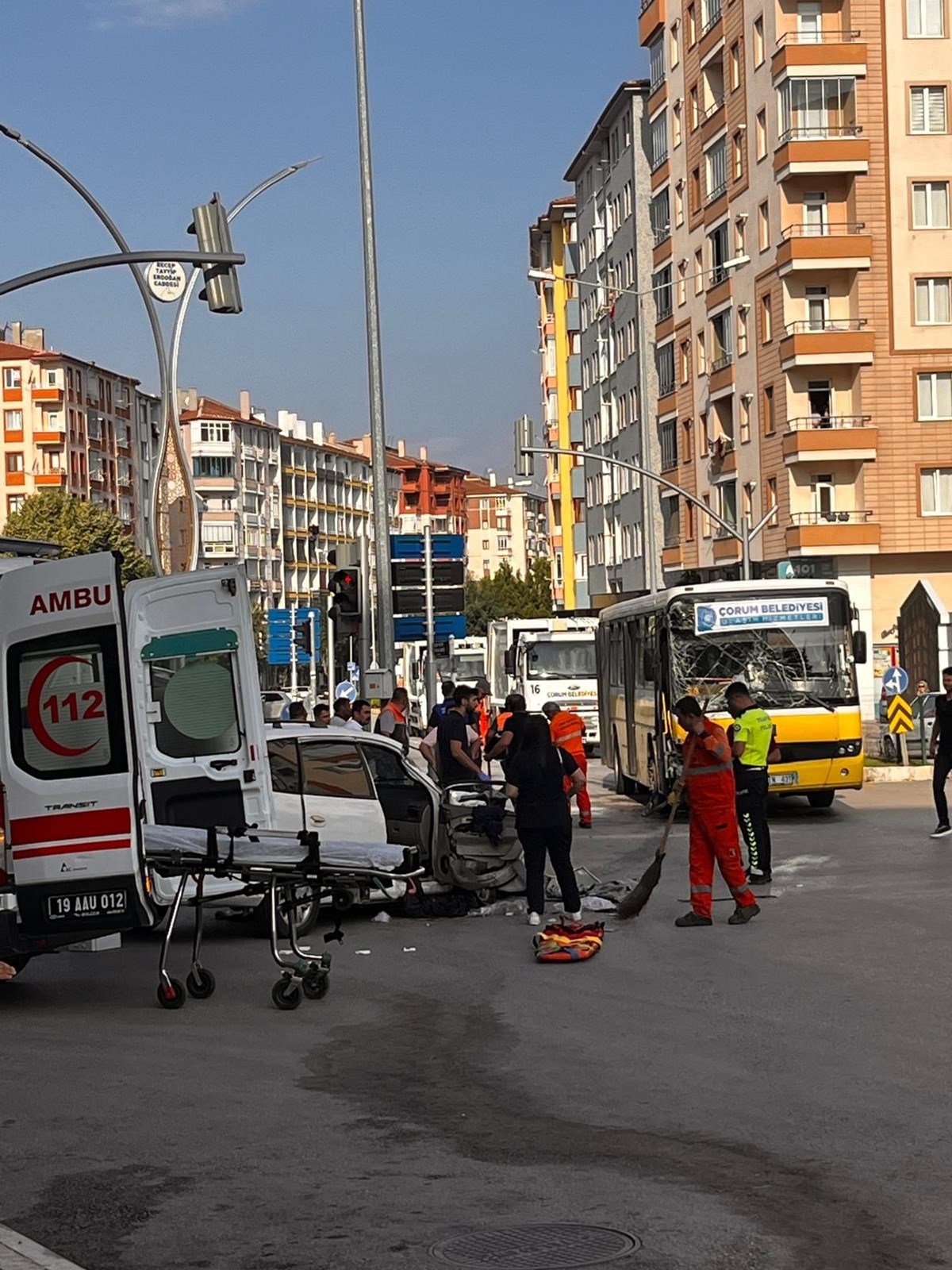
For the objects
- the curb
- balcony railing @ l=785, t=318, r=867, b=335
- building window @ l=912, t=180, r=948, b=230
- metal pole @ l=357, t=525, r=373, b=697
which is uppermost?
building window @ l=912, t=180, r=948, b=230

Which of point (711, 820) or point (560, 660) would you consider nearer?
point (711, 820)

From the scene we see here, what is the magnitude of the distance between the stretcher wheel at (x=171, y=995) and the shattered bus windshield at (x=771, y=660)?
15535 mm

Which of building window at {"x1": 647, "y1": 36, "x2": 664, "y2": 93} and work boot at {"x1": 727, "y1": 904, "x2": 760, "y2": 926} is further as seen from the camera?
building window at {"x1": 647, "y1": 36, "x2": 664, "y2": 93}

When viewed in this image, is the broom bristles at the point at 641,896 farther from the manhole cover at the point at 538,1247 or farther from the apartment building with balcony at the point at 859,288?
the apartment building with balcony at the point at 859,288

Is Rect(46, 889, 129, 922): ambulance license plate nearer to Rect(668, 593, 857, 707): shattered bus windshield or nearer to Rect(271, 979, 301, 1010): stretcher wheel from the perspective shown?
Rect(271, 979, 301, 1010): stretcher wheel

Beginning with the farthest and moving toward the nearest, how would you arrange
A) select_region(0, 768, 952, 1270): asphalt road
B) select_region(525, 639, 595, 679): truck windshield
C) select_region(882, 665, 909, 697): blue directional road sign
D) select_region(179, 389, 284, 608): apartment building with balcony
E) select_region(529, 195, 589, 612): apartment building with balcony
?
1. select_region(179, 389, 284, 608): apartment building with balcony
2. select_region(529, 195, 589, 612): apartment building with balcony
3. select_region(525, 639, 595, 679): truck windshield
4. select_region(882, 665, 909, 697): blue directional road sign
5. select_region(0, 768, 952, 1270): asphalt road

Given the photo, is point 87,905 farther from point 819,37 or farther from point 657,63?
point 657,63

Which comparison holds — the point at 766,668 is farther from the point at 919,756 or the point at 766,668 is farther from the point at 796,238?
the point at 796,238

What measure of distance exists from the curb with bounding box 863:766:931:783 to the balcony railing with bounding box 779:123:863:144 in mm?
30115

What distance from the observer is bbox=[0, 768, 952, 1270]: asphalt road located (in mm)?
6809

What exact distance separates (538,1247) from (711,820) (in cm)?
994

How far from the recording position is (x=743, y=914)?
1636cm

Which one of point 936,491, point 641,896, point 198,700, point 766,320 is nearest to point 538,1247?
point 198,700

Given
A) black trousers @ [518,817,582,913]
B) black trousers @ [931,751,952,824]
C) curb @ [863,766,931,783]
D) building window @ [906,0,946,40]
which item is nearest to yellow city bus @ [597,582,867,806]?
black trousers @ [931,751,952,824]
